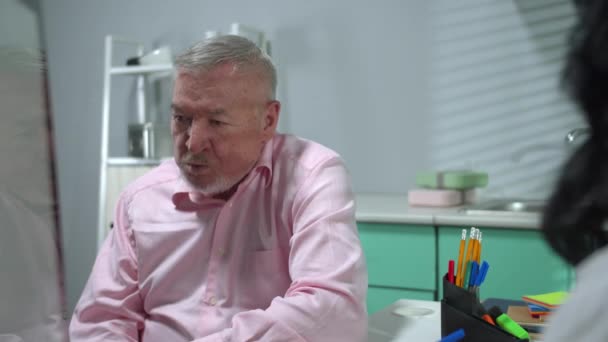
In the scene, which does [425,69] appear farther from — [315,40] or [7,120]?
[7,120]

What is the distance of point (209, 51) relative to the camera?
1.27 m

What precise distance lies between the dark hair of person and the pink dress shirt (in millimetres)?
675

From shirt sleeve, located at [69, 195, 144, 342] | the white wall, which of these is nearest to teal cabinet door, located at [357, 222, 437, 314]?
the white wall

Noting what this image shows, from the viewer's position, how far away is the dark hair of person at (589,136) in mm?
445

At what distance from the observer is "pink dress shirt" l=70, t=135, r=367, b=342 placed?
3.92ft

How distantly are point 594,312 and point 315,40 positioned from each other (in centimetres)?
269

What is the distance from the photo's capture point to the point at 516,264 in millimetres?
2045

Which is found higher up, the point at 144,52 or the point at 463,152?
the point at 144,52

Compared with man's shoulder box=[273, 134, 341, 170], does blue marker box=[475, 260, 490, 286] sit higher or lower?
lower

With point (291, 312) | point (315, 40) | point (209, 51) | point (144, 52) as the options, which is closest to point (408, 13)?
point (315, 40)

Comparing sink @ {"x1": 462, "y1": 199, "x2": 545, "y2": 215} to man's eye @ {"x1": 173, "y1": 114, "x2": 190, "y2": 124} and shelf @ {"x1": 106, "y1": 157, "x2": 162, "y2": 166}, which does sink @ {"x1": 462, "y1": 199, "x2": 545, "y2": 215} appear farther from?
shelf @ {"x1": 106, "y1": 157, "x2": 162, "y2": 166}

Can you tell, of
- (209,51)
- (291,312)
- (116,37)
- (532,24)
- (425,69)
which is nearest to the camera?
(291,312)

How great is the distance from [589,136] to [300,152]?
94 cm

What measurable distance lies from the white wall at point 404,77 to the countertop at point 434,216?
1.39ft
